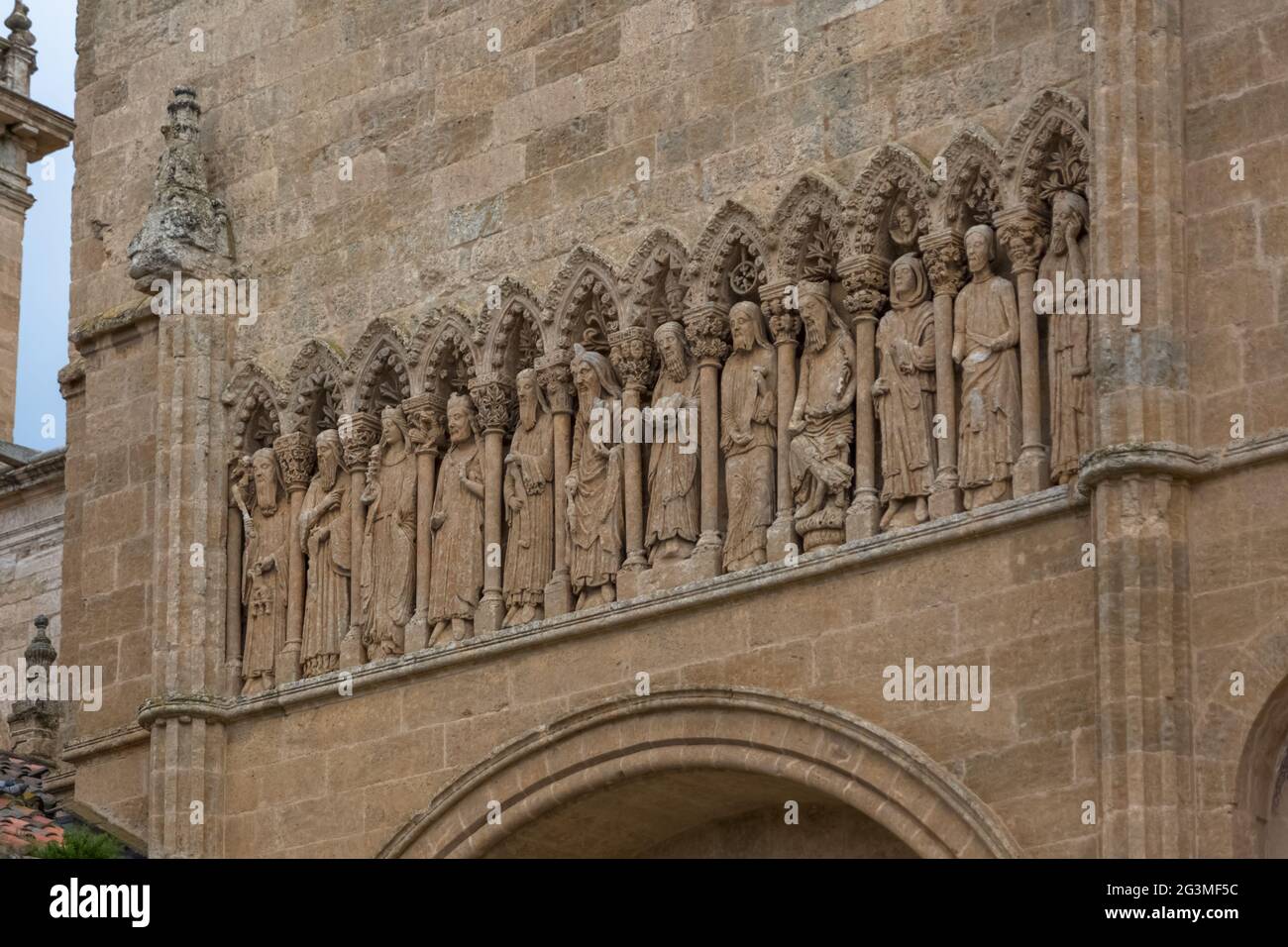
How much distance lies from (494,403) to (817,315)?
7.40ft

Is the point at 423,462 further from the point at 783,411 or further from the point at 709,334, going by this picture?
the point at 783,411

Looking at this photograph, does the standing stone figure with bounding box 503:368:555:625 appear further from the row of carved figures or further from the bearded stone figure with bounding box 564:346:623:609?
the bearded stone figure with bounding box 564:346:623:609

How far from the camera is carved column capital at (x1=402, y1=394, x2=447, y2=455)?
62.2 ft

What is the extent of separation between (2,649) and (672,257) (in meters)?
9.23

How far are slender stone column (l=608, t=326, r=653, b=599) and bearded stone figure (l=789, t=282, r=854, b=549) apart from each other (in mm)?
1062

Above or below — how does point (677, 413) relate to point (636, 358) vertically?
below

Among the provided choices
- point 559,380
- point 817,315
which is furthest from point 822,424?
point 559,380

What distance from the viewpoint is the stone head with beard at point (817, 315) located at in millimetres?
17203

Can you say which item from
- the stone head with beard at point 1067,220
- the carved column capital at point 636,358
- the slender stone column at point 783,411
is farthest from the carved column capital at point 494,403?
the stone head with beard at point 1067,220

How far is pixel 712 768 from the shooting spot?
1698 centimetres

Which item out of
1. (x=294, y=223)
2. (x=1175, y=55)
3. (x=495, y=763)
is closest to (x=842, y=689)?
(x=495, y=763)

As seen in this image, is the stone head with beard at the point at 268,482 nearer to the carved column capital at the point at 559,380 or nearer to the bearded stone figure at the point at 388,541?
the bearded stone figure at the point at 388,541

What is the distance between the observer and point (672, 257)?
59.0 feet
